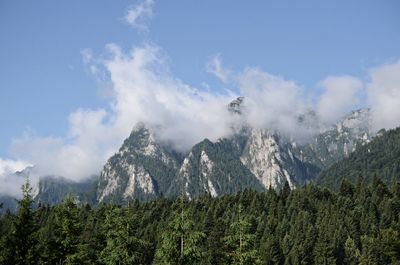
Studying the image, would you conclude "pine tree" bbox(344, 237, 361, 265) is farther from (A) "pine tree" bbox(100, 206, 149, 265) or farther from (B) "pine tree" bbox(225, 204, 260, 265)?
(A) "pine tree" bbox(100, 206, 149, 265)

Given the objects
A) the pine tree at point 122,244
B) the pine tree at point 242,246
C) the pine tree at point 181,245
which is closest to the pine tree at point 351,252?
the pine tree at point 242,246

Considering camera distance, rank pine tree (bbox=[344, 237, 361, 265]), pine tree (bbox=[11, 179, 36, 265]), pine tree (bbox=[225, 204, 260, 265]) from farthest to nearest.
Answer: pine tree (bbox=[344, 237, 361, 265])
pine tree (bbox=[11, 179, 36, 265])
pine tree (bbox=[225, 204, 260, 265])

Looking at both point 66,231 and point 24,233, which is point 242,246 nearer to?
point 66,231

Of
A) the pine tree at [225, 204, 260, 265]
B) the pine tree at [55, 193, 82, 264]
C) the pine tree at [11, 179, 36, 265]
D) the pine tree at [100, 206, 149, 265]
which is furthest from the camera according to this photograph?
the pine tree at [55, 193, 82, 264]

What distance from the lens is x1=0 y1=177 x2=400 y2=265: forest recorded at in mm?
46531

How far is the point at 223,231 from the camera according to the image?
4904 inches

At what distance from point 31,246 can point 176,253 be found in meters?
17.3

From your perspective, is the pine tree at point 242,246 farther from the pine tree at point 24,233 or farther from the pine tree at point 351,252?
the pine tree at point 351,252

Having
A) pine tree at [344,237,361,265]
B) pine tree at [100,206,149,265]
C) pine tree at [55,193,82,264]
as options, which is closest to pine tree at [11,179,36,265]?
pine tree at [55,193,82,264]

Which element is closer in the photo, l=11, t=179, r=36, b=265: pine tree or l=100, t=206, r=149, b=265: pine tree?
l=100, t=206, r=149, b=265: pine tree

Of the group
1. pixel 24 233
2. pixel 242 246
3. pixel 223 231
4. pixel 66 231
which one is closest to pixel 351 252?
pixel 223 231

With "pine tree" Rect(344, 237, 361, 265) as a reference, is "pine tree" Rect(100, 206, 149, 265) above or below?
below

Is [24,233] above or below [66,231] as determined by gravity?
below

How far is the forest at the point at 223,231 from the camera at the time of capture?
4653 cm
